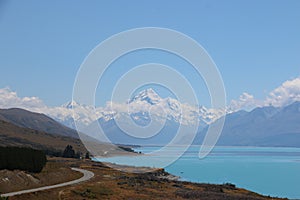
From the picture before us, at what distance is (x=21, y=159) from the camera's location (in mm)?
69000

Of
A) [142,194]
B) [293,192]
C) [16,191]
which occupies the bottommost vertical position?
[16,191]

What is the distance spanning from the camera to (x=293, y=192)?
121250 millimetres

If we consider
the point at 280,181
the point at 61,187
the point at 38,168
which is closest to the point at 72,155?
the point at 280,181

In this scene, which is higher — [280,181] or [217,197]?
[280,181]

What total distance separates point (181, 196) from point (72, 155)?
115 meters

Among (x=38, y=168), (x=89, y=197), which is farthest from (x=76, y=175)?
(x=89, y=197)

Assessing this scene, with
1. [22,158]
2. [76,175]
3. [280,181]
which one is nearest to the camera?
Result: [22,158]

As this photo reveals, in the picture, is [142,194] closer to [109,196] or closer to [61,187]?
[109,196]

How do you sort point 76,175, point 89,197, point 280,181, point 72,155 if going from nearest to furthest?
1. point 89,197
2. point 76,175
3. point 280,181
4. point 72,155

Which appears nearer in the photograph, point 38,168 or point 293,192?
point 38,168

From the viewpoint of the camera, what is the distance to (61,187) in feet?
199

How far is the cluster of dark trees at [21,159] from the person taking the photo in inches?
2579

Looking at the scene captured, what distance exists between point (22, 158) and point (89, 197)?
19.6 metres

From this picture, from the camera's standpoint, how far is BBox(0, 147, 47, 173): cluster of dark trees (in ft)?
215
